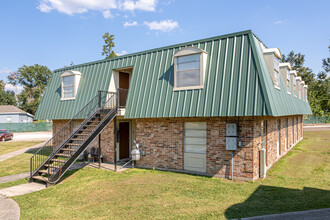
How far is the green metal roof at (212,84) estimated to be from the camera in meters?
8.52

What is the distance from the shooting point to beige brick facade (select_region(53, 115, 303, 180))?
885cm

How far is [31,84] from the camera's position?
67875 millimetres

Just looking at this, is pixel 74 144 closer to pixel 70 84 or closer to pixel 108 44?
pixel 70 84

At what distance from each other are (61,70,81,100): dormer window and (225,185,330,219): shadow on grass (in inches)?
468

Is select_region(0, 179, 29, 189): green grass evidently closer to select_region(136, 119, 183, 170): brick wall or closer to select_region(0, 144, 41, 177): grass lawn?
select_region(0, 144, 41, 177): grass lawn

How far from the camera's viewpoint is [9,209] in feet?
22.0

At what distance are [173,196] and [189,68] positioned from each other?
Result: 5.52 meters

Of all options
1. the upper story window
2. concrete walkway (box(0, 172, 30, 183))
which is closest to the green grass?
concrete walkway (box(0, 172, 30, 183))

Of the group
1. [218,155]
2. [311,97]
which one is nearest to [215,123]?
[218,155]

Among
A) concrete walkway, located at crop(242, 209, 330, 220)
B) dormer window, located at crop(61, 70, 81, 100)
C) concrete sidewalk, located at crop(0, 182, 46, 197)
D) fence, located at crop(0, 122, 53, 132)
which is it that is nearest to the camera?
concrete walkway, located at crop(242, 209, 330, 220)

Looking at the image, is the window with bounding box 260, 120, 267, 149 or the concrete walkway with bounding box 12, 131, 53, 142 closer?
the window with bounding box 260, 120, 267, 149

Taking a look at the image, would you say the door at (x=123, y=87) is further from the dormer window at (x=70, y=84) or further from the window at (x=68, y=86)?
the window at (x=68, y=86)

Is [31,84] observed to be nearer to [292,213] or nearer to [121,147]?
[121,147]

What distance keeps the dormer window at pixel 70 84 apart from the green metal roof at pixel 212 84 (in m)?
1.56
